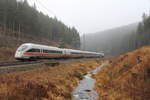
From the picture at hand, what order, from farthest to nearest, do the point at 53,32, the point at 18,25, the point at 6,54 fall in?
the point at 53,32
the point at 18,25
the point at 6,54

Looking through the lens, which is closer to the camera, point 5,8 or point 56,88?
point 56,88

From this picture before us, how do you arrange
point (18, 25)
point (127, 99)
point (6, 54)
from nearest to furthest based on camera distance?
1. point (127, 99)
2. point (6, 54)
3. point (18, 25)

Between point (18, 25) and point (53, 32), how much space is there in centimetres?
Answer: 2747

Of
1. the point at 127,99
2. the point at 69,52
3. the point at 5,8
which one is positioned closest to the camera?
the point at 127,99

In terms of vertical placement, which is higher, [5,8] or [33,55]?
[5,8]

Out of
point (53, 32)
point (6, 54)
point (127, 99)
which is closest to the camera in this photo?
point (127, 99)

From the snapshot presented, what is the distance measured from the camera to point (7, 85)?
7.52m

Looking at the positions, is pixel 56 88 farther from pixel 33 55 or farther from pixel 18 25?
pixel 18 25

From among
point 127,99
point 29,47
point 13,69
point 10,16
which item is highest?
point 10,16

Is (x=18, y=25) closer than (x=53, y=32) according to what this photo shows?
Yes

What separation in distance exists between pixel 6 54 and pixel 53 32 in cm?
5272

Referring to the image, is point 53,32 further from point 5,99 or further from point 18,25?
point 5,99

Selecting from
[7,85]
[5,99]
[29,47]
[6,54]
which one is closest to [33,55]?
[29,47]

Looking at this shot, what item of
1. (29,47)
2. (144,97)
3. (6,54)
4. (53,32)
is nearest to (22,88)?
(144,97)
